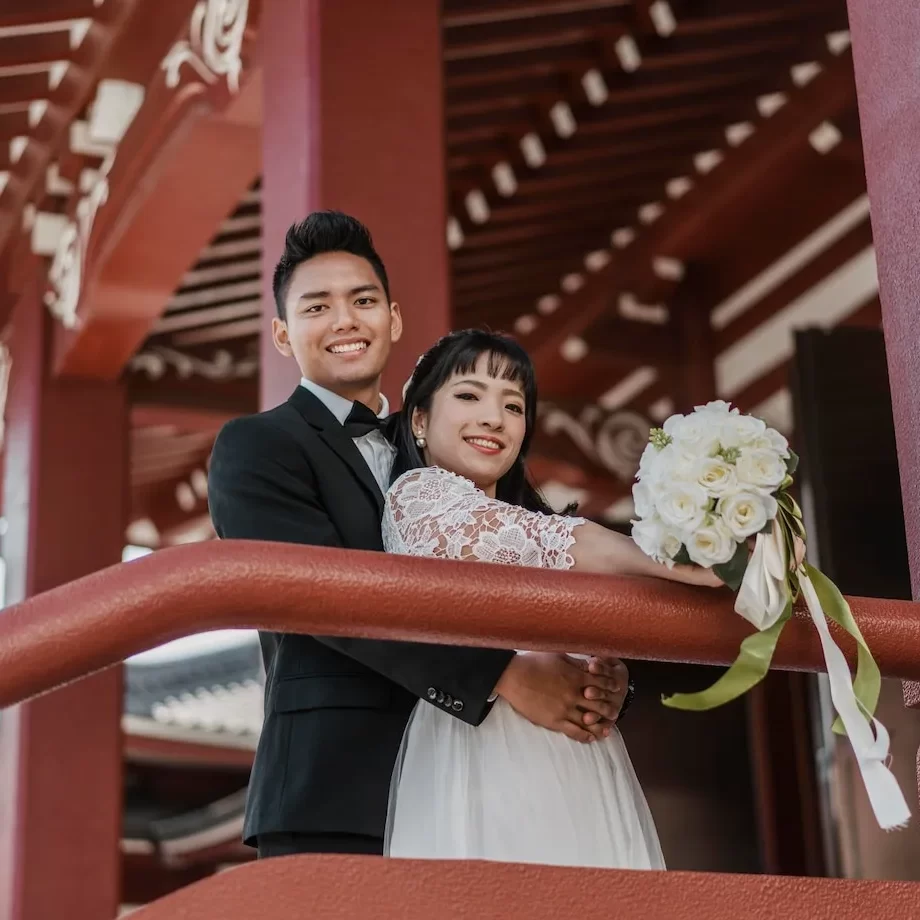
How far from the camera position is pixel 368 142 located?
3.38 metres

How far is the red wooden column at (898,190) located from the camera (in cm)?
229

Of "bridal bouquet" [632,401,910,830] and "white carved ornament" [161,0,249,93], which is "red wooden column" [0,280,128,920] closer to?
"white carved ornament" [161,0,249,93]

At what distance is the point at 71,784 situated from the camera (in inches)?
214

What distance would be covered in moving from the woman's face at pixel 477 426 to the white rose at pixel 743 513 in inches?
20.6

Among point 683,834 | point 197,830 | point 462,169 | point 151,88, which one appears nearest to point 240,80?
point 151,88

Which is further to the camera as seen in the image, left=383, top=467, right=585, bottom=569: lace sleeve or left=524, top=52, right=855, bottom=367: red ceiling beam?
left=524, top=52, right=855, bottom=367: red ceiling beam

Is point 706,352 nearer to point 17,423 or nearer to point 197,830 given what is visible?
point 17,423

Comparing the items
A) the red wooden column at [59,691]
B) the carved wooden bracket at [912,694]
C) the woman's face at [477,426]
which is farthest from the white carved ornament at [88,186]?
the carved wooden bracket at [912,694]

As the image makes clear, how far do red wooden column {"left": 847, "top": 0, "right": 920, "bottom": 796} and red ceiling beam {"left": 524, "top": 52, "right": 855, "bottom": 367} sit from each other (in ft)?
9.57

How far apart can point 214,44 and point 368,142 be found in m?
0.85

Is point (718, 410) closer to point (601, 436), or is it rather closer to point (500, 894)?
point (500, 894)

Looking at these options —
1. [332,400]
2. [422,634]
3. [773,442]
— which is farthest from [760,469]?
[332,400]

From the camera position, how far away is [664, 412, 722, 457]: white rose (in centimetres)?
186

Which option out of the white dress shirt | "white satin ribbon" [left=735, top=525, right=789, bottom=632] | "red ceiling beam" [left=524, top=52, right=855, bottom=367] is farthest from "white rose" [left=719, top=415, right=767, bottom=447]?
"red ceiling beam" [left=524, top=52, right=855, bottom=367]
